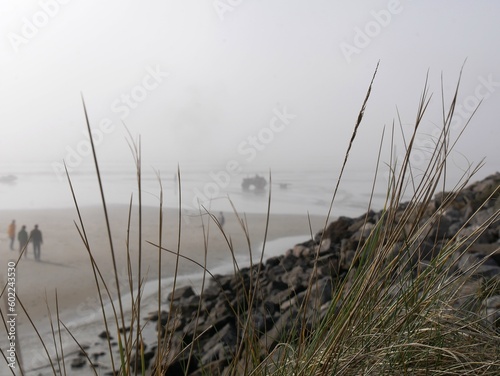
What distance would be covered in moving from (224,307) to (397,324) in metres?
3.40

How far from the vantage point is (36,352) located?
4.91 metres

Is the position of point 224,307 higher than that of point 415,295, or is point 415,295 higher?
point 415,295

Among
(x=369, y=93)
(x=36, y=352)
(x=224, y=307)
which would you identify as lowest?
(x=36, y=352)

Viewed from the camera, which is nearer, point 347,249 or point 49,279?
point 347,249

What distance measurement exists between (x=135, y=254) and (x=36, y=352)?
544 centimetres

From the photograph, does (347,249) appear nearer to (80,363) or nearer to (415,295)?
(80,363)

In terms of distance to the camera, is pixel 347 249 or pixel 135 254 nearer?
pixel 347 249

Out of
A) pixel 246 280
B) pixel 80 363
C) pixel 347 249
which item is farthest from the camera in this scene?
pixel 246 280

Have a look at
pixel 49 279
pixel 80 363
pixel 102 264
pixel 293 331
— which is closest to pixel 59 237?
pixel 102 264

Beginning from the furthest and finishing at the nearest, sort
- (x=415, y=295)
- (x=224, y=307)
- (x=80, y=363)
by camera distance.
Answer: (x=224, y=307)
(x=80, y=363)
(x=415, y=295)

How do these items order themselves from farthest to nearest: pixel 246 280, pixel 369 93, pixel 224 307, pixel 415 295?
pixel 246 280 < pixel 224 307 < pixel 415 295 < pixel 369 93

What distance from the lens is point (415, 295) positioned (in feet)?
4.85

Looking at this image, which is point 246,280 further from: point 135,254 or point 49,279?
point 135,254

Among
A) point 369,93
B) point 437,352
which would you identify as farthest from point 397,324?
point 369,93
